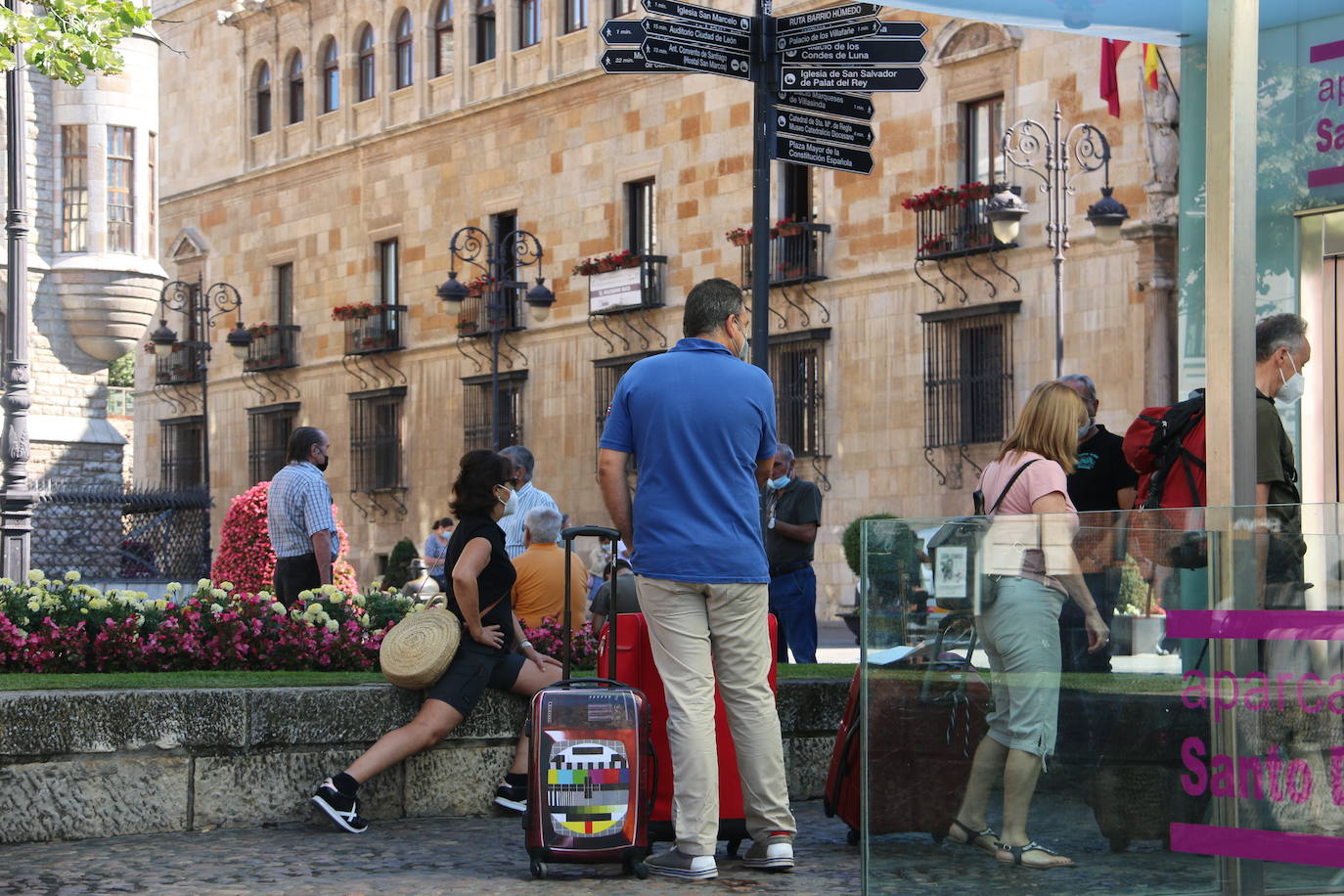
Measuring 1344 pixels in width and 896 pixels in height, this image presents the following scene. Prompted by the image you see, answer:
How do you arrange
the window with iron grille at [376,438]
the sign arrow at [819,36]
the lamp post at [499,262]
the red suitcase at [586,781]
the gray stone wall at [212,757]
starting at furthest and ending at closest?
the window with iron grille at [376,438] < the lamp post at [499,262] < the sign arrow at [819,36] < the gray stone wall at [212,757] < the red suitcase at [586,781]

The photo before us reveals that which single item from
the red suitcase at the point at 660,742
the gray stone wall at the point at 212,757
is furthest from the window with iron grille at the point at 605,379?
the red suitcase at the point at 660,742

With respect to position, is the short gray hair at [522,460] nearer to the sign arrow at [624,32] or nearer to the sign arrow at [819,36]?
the sign arrow at [624,32]

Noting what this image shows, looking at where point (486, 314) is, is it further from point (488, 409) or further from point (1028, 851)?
point (1028, 851)

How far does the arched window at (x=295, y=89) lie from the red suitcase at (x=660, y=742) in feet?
119

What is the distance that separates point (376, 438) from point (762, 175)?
3085 cm

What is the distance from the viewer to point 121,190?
1018 inches

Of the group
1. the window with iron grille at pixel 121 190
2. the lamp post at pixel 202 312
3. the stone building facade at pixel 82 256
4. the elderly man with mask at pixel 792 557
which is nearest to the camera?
the elderly man with mask at pixel 792 557

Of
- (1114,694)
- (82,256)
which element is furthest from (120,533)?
(1114,694)

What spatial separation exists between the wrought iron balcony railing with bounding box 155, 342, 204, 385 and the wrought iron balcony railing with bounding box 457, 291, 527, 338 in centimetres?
962

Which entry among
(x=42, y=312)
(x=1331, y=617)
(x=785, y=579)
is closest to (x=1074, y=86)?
(x=42, y=312)

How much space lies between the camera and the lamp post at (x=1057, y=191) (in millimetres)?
20641

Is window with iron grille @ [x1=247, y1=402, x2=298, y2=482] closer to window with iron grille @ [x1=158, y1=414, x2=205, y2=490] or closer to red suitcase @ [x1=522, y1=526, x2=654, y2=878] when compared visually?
window with iron grille @ [x1=158, y1=414, x2=205, y2=490]

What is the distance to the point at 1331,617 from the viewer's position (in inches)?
193

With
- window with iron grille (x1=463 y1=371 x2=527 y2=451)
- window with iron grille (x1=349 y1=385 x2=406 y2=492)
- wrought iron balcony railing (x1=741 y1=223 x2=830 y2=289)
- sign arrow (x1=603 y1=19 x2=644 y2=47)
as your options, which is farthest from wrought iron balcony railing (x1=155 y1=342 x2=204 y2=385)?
sign arrow (x1=603 y1=19 x2=644 y2=47)
